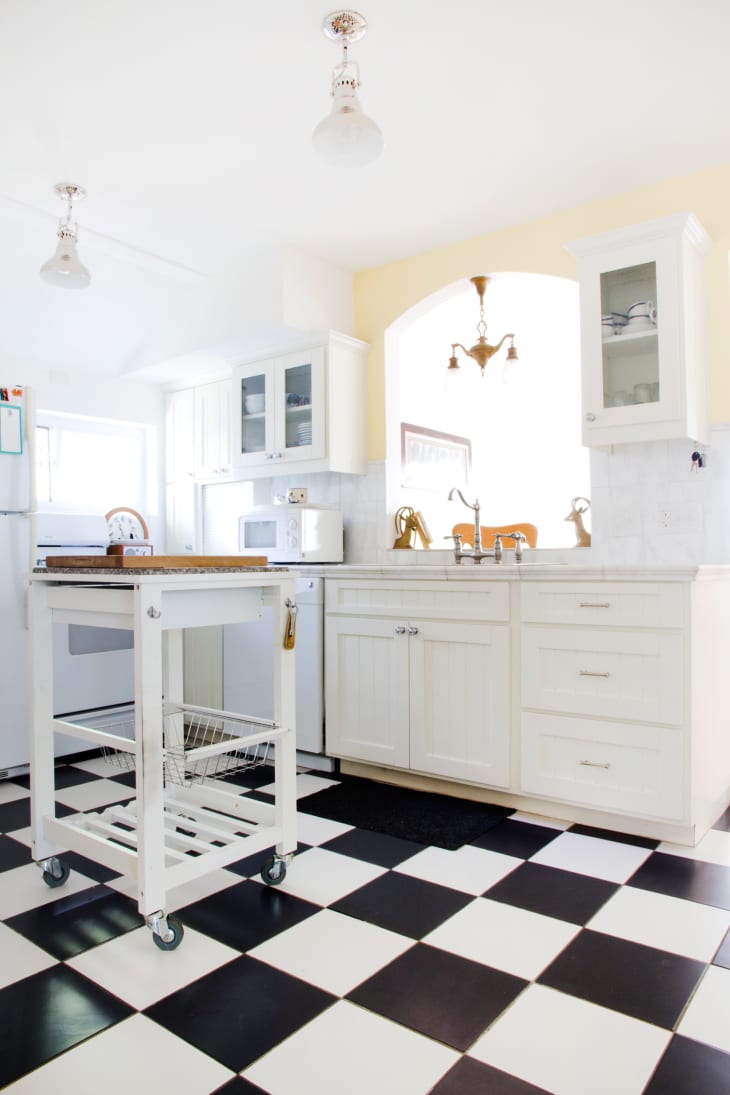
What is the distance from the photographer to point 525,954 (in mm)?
1718

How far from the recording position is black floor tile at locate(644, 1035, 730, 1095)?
1.27 meters

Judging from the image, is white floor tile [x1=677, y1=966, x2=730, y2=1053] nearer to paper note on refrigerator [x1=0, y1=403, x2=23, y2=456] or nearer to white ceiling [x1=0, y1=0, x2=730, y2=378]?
white ceiling [x1=0, y1=0, x2=730, y2=378]

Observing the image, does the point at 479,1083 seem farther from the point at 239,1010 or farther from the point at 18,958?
the point at 18,958

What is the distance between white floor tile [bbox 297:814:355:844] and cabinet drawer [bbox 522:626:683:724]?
77 cm

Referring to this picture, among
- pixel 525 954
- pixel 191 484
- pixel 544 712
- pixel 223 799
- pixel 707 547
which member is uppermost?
pixel 191 484

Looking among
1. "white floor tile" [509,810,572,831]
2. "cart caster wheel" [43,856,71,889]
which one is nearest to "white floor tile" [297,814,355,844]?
"white floor tile" [509,810,572,831]

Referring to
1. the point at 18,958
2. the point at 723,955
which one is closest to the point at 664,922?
the point at 723,955

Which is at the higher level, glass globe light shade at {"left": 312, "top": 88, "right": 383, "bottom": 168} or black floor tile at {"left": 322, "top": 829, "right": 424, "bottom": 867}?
glass globe light shade at {"left": 312, "top": 88, "right": 383, "bottom": 168}

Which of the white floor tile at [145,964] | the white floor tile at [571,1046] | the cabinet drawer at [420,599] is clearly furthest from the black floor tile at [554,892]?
the cabinet drawer at [420,599]

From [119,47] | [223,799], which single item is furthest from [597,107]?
[223,799]

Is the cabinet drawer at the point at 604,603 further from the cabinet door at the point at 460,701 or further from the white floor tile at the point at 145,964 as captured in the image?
the white floor tile at the point at 145,964

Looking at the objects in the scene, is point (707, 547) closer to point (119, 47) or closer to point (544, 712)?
point (544, 712)

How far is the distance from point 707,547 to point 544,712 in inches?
37.2

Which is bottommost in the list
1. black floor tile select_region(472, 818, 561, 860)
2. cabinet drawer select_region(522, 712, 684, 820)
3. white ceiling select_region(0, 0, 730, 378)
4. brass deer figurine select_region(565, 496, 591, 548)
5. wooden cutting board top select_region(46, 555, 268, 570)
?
black floor tile select_region(472, 818, 561, 860)
